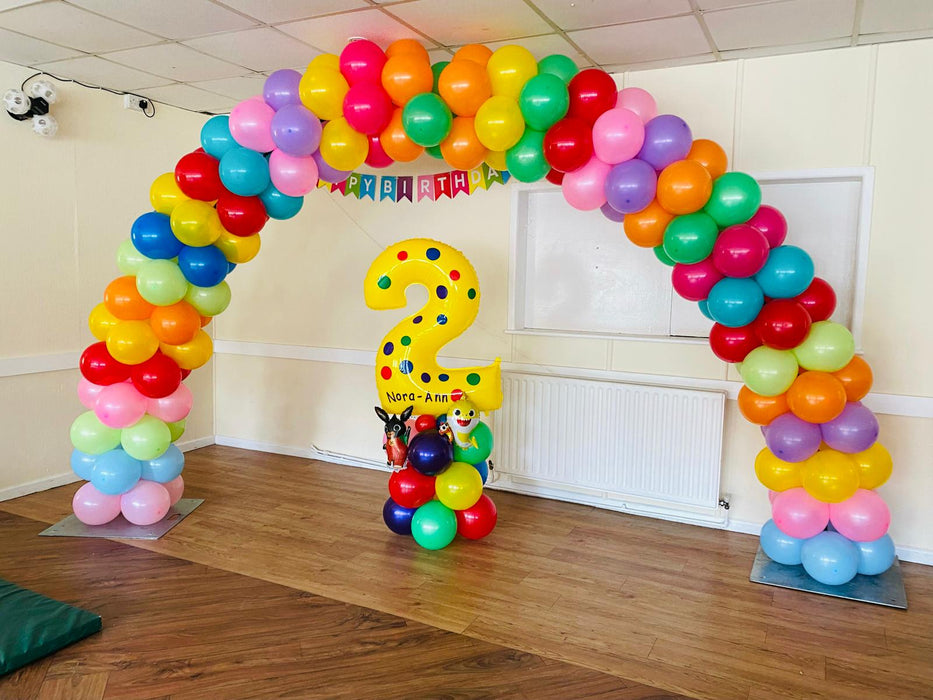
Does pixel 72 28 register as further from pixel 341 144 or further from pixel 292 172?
pixel 341 144

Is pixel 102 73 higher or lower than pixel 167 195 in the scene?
higher

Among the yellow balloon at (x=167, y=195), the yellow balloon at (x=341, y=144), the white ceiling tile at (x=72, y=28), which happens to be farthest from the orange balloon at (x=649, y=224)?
the white ceiling tile at (x=72, y=28)

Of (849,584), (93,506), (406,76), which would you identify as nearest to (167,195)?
(406,76)

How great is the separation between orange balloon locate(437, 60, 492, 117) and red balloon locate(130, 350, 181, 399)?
1.84 m

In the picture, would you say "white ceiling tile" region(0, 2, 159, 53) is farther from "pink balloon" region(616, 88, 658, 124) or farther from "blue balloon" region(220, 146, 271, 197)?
"pink balloon" region(616, 88, 658, 124)

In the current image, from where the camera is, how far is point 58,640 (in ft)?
8.16

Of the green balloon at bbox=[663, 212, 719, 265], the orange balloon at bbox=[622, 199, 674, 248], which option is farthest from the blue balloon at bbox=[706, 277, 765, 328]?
the orange balloon at bbox=[622, 199, 674, 248]

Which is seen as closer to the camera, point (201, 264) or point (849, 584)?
point (849, 584)

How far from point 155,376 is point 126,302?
38 cm

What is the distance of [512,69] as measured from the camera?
113 inches

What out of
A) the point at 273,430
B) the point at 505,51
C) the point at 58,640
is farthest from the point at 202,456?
the point at 505,51

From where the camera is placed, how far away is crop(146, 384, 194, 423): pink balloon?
357 centimetres

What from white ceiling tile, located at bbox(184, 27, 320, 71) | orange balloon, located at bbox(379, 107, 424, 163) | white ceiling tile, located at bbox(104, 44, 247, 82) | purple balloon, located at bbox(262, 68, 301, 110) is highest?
white ceiling tile, located at bbox(104, 44, 247, 82)

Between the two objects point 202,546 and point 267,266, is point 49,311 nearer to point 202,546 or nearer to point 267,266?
point 267,266
